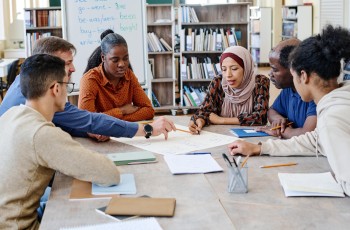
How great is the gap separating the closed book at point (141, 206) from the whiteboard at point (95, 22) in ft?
11.8

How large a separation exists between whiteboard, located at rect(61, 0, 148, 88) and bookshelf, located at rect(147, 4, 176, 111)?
65.3 inches

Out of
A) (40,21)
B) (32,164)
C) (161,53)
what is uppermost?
(40,21)

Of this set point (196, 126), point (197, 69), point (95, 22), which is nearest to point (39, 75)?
point (196, 126)

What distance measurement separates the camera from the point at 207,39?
699 centimetres

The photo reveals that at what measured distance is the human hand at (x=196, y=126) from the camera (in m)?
2.62

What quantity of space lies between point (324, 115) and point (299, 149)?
0.45 meters

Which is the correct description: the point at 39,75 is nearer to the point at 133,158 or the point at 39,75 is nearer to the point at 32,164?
the point at 32,164

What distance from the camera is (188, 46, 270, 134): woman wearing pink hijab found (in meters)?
2.98

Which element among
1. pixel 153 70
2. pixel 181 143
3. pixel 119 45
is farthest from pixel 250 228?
pixel 153 70

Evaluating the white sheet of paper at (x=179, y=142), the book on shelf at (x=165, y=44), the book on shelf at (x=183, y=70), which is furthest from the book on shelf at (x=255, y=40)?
the white sheet of paper at (x=179, y=142)

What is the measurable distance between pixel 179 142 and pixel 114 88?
872 mm

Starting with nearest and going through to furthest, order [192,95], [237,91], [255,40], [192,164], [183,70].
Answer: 1. [192,164]
2. [237,91]
3. [183,70]
4. [192,95]
5. [255,40]

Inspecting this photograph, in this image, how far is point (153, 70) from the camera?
280 inches

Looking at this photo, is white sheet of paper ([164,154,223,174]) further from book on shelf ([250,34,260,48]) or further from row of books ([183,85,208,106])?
book on shelf ([250,34,260,48])
